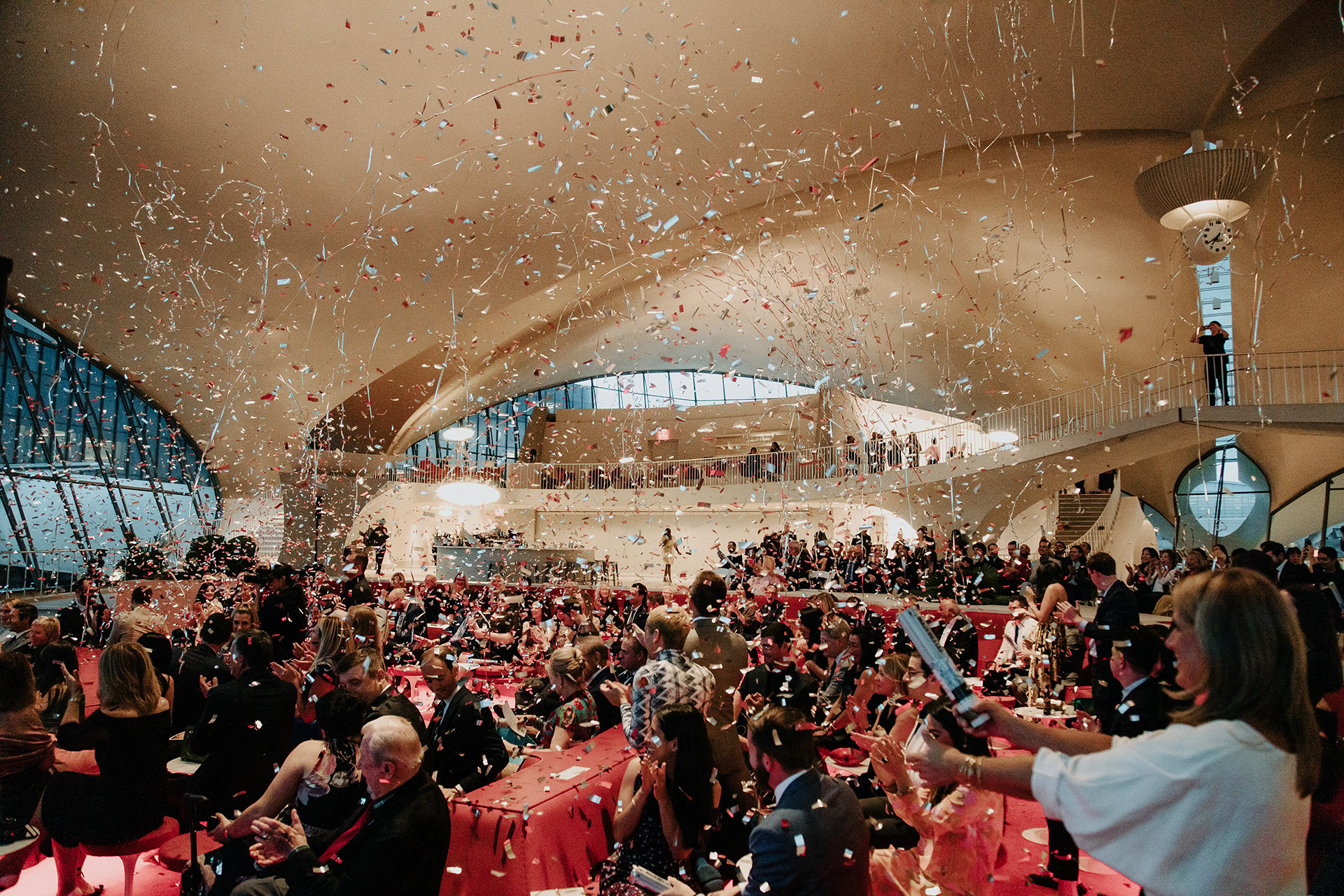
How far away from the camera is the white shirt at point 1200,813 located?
124 cm

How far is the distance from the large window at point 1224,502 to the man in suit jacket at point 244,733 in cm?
2362

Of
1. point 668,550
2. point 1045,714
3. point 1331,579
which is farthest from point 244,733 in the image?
point 668,550

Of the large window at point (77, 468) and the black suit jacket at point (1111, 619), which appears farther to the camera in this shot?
the large window at point (77, 468)

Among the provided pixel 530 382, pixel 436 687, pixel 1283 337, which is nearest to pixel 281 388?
pixel 530 382

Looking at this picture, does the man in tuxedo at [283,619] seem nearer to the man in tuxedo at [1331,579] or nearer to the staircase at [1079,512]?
the man in tuxedo at [1331,579]

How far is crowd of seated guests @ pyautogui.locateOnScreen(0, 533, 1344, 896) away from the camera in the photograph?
1.33 metres

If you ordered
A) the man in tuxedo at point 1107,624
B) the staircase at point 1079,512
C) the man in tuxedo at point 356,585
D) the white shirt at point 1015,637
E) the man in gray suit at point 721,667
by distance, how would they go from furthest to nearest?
the staircase at point 1079,512 < the man in tuxedo at point 356,585 < the white shirt at point 1015,637 < the man in tuxedo at point 1107,624 < the man in gray suit at point 721,667

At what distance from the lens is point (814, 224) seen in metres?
14.7

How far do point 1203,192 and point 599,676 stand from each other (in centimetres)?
822

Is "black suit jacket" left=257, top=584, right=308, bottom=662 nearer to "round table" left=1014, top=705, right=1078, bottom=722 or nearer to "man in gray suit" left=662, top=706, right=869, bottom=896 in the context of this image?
"man in gray suit" left=662, top=706, right=869, bottom=896

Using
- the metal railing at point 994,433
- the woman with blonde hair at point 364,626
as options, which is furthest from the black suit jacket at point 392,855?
the metal railing at point 994,433

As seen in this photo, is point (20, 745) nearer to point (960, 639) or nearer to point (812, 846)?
point (812, 846)

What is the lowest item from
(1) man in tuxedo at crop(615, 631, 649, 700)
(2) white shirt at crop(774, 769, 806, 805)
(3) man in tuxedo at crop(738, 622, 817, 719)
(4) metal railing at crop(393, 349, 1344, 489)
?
(3) man in tuxedo at crop(738, 622, 817, 719)

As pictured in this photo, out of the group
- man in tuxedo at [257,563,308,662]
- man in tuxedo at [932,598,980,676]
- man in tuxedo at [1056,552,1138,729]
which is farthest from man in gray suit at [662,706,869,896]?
man in tuxedo at [932,598,980,676]
